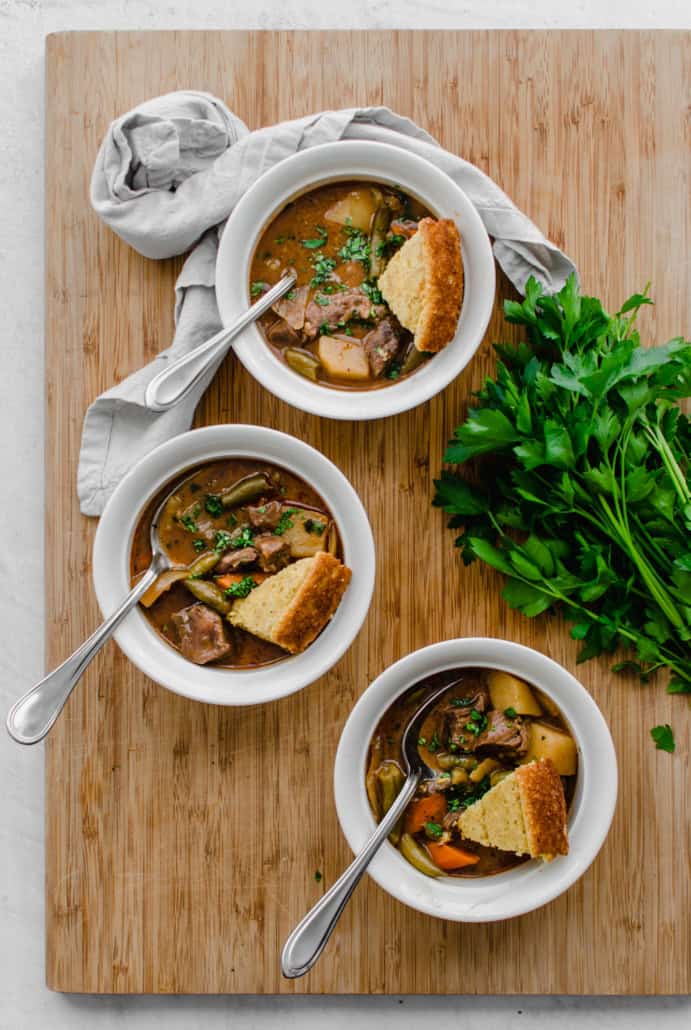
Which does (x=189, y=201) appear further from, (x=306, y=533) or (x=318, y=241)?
(x=306, y=533)

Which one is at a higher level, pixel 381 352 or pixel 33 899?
pixel 381 352

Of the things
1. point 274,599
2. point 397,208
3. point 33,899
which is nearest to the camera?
point 274,599

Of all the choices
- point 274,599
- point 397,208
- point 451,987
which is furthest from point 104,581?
point 451,987

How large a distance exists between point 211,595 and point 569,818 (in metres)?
1.22

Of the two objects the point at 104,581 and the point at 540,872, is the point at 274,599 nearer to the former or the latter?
the point at 104,581

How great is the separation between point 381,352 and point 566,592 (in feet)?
2.99

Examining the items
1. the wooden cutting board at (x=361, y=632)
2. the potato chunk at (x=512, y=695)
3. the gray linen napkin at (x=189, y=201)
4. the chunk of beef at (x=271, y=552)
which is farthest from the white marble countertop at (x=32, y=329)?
the potato chunk at (x=512, y=695)

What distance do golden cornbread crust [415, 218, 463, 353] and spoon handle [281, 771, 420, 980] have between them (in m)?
1.36

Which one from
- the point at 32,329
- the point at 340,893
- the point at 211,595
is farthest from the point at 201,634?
the point at 32,329

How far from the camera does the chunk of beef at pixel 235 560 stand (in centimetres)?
279

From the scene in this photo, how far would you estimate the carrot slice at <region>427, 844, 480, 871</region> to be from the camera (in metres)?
2.80

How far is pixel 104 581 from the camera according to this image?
277 cm

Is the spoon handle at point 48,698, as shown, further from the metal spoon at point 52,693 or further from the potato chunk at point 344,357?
the potato chunk at point 344,357

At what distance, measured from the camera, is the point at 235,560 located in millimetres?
2795
